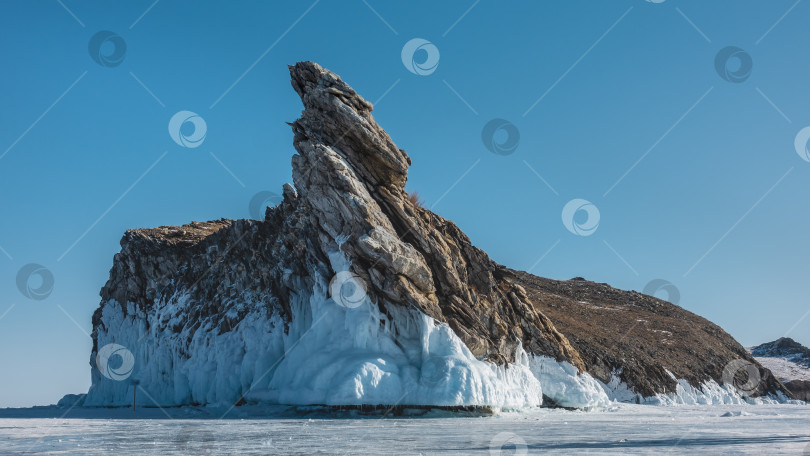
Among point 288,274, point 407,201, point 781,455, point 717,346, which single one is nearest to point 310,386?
point 288,274

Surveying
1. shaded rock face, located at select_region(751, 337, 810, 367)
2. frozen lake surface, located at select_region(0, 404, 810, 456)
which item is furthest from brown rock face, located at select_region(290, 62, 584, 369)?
shaded rock face, located at select_region(751, 337, 810, 367)

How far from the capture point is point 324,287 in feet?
123

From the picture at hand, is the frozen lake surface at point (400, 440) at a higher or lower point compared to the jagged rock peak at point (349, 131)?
lower

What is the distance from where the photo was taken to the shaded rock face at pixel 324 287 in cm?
3572

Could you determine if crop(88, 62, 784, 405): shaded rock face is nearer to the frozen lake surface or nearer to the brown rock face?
the brown rock face

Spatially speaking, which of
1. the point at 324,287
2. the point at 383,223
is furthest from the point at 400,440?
the point at 324,287

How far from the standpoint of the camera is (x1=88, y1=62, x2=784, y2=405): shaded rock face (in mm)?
35719

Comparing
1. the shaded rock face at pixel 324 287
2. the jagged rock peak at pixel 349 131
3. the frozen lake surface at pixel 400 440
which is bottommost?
the frozen lake surface at pixel 400 440

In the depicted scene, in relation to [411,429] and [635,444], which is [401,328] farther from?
[635,444]

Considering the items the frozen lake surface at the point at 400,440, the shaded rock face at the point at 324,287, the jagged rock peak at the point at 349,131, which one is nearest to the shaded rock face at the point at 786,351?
the shaded rock face at the point at 324,287

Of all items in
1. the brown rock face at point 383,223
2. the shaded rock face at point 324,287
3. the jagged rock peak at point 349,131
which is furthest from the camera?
the jagged rock peak at point 349,131

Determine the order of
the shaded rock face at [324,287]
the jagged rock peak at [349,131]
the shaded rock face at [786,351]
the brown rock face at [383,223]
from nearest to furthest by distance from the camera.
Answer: the brown rock face at [383,223] < the shaded rock face at [324,287] < the jagged rock peak at [349,131] < the shaded rock face at [786,351]

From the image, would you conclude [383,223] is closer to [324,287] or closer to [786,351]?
[324,287]

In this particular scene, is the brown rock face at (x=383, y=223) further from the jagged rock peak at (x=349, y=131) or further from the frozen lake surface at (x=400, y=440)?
the frozen lake surface at (x=400, y=440)
